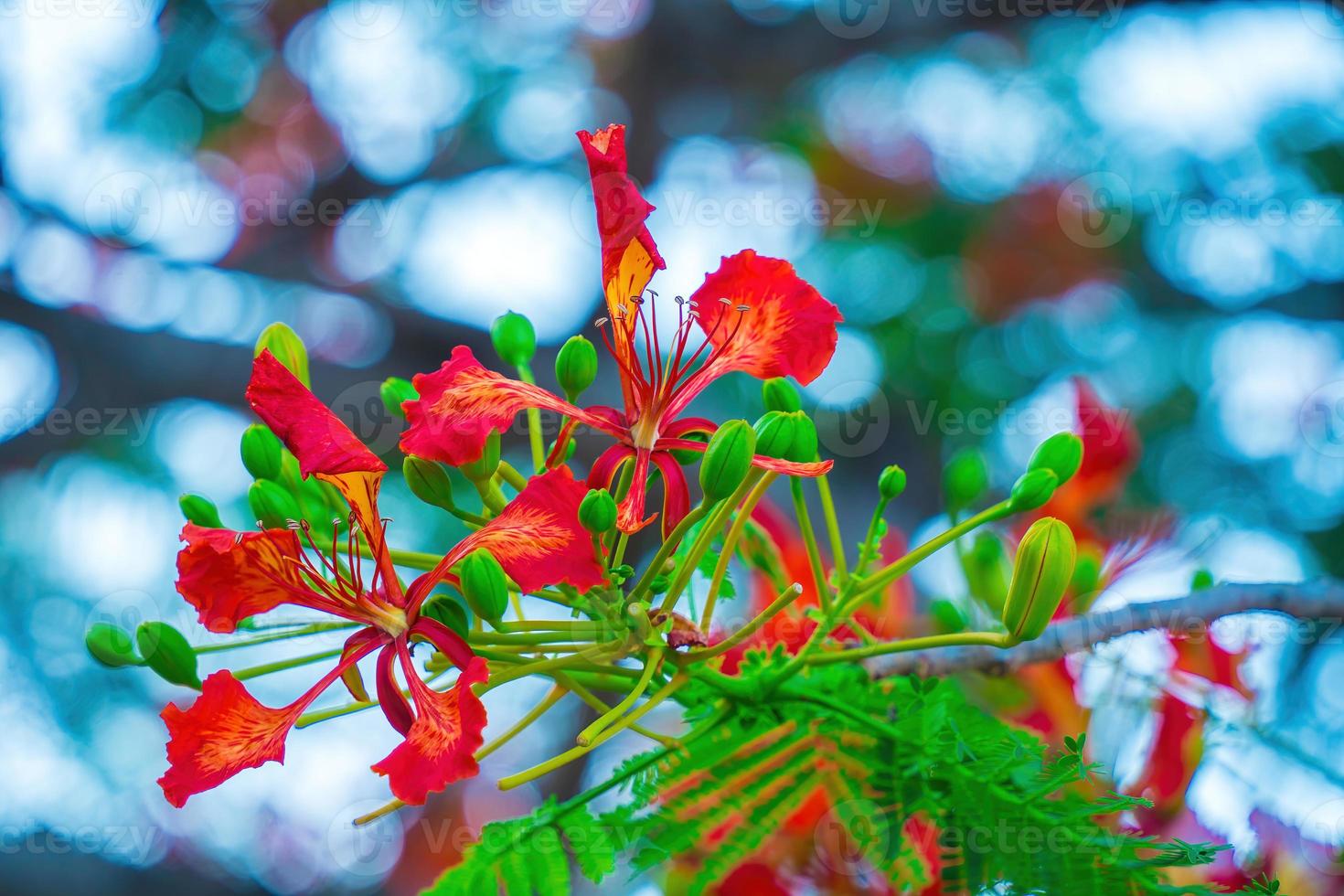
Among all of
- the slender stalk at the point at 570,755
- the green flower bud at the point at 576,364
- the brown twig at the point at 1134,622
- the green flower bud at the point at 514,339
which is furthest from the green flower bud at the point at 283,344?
the brown twig at the point at 1134,622

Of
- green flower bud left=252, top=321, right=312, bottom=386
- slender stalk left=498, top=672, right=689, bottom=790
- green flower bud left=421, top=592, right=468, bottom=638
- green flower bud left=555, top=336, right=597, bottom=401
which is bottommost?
slender stalk left=498, top=672, right=689, bottom=790

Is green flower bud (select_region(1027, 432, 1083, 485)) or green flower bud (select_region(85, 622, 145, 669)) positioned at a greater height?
green flower bud (select_region(85, 622, 145, 669))

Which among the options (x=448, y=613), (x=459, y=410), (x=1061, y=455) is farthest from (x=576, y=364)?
(x=1061, y=455)

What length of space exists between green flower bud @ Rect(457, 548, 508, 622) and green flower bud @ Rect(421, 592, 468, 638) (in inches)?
1.0

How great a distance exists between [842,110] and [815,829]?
123 inches

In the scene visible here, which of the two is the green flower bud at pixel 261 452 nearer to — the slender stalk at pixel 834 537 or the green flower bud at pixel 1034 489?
the slender stalk at pixel 834 537

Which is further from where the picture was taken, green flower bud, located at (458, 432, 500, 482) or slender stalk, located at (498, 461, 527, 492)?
slender stalk, located at (498, 461, 527, 492)

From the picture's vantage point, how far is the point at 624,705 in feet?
3.05

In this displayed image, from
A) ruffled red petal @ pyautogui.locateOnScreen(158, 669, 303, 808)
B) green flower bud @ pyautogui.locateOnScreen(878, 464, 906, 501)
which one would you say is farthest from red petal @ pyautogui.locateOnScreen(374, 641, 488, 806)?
green flower bud @ pyautogui.locateOnScreen(878, 464, 906, 501)

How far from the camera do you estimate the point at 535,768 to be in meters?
0.92

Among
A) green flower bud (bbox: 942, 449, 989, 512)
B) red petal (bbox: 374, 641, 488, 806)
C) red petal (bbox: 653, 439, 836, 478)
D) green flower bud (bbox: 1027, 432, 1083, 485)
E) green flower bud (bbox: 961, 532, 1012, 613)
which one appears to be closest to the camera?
red petal (bbox: 374, 641, 488, 806)

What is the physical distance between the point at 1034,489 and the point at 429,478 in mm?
619

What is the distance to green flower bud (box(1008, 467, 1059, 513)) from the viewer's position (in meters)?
1.19

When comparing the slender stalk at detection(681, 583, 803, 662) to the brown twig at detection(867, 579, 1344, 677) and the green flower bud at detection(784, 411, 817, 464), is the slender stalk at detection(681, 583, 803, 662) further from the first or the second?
the brown twig at detection(867, 579, 1344, 677)
